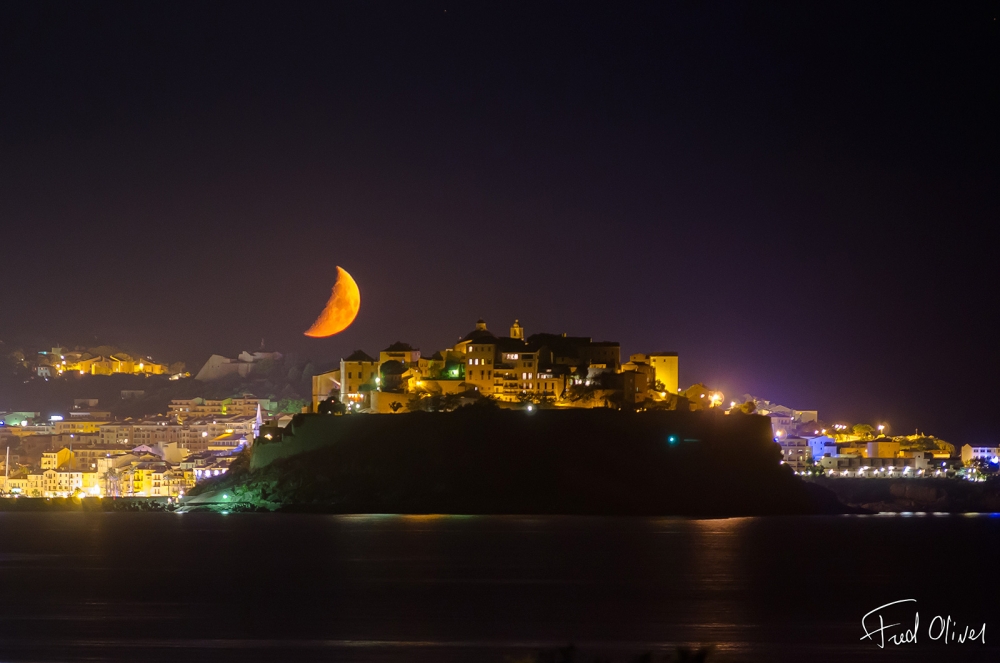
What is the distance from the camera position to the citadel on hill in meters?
62.0

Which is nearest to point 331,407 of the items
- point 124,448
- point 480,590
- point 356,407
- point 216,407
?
point 356,407

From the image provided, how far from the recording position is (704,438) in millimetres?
59594

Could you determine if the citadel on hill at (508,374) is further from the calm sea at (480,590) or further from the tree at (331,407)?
the calm sea at (480,590)

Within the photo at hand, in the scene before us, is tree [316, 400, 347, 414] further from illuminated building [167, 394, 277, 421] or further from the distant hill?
illuminated building [167, 394, 277, 421]

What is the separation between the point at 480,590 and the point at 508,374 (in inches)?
1184

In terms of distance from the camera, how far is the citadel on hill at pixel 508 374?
6197cm

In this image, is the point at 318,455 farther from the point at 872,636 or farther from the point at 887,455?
the point at 887,455

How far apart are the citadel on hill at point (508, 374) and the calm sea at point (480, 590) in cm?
699

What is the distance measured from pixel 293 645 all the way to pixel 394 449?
33.9 meters

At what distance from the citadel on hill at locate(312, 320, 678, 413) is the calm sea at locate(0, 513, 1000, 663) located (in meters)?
6.99
